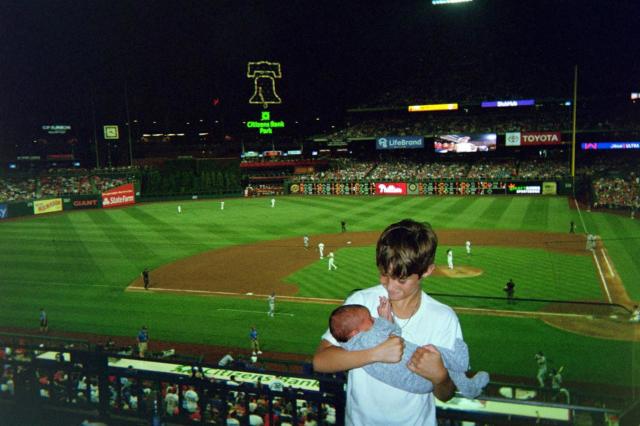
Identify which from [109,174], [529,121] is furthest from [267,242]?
[529,121]

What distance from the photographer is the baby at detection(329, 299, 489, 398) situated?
3043mm

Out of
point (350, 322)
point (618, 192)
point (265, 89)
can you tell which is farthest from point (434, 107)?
point (350, 322)

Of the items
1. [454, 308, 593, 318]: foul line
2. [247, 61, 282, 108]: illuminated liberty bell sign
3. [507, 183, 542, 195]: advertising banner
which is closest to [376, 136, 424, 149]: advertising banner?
[507, 183, 542, 195]: advertising banner

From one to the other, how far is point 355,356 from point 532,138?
233ft

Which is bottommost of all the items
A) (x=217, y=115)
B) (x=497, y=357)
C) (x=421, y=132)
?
(x=497, y=357)

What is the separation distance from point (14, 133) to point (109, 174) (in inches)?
1271

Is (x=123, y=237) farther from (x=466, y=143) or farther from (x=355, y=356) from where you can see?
(x=466, y=143)

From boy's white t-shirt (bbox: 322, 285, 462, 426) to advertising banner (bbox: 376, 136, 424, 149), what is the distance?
2875 inches

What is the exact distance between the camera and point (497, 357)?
16.5 metres

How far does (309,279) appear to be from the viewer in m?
27.3

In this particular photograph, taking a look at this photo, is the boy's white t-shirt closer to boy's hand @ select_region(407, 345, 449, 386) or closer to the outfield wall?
boy's hand @ select_region(407, 345, 449, 386)

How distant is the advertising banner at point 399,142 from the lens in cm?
7431

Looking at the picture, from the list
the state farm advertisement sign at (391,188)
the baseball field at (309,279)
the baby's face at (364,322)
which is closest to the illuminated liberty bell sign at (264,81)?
the state farm advertisement sign at (391,188)

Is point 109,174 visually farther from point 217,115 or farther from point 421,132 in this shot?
point 421,132
